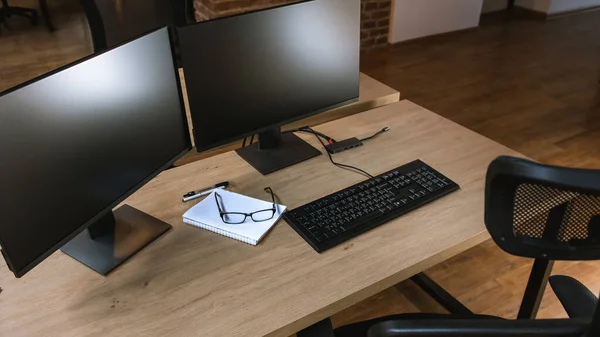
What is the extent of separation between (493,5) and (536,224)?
5575 millimetres

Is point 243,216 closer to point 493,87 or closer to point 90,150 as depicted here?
point 90,150

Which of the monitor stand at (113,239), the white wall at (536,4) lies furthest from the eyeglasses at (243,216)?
the white wall at (536,4)

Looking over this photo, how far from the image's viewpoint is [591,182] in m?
0.58

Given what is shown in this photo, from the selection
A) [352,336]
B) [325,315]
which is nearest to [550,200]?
[325,315]

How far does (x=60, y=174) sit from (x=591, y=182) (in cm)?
94

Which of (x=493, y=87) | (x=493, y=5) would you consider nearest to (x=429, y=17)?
(x=493, y=87)

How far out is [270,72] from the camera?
1.49 m

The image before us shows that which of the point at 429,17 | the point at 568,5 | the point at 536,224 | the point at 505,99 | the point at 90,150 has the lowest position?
the point at 505,99

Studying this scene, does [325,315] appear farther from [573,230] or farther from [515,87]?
[515,87]

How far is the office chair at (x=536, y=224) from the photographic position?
599 mm

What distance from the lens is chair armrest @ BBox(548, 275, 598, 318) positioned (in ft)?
3.18

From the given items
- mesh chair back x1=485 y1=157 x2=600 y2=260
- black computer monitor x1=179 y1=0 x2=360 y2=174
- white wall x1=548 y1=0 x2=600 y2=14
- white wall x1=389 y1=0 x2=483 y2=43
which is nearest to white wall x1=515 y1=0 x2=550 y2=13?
white wall x1=548 y1=0 x2=600 y2=14

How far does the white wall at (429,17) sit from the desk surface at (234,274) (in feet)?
11.1

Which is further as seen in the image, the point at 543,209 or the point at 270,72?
the point at 270,72
